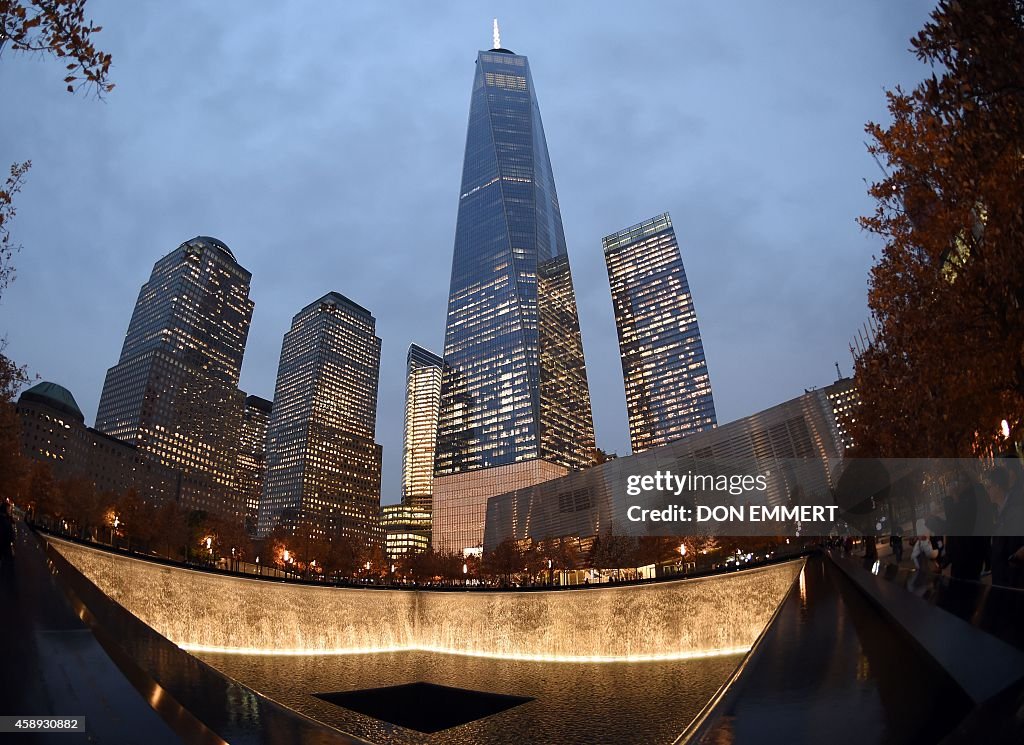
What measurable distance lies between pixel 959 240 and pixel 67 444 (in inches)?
7325

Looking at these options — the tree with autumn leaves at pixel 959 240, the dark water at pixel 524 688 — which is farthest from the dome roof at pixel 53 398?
the tree with autumn leaves at pixel 959 240

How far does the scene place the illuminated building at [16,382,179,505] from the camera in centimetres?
14450

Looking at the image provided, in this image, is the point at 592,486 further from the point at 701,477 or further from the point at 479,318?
the point at 479,318

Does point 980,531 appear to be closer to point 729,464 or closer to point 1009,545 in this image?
point 1009,545

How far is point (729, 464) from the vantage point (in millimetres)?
106438

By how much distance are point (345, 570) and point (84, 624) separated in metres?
103

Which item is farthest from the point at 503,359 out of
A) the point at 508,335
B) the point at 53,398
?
the point at 53,398

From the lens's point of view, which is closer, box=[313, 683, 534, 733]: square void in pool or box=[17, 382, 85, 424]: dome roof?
box=[313, 683, 534, 733]: square void in pool

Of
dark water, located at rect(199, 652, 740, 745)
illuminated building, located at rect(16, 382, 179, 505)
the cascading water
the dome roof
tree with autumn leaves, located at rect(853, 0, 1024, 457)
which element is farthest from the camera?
the dome roof

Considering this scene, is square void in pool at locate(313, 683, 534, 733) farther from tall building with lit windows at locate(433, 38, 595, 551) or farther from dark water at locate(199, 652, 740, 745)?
tall building with lit windows at locate(433, 38, 595, 551)

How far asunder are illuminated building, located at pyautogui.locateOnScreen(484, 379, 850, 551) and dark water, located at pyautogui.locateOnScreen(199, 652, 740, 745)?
2842 inches

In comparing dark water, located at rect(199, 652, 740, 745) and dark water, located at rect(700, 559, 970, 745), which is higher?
dark water, located at rect(700, 559, 970, 745)

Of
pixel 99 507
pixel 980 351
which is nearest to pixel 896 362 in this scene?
pixel 980 351

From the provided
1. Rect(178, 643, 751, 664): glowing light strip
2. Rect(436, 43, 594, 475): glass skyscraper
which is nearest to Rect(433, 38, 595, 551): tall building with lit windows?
Rect(436, 43, 594, 475): glass skyscraper
